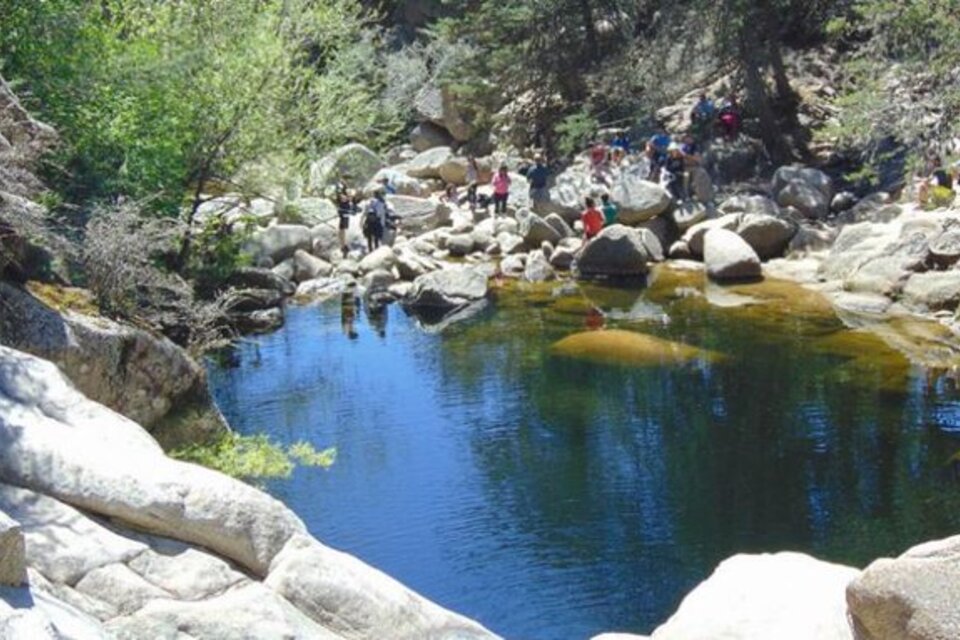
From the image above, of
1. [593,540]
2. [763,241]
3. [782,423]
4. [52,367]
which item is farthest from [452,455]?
[763,241]

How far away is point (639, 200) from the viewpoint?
33094mm

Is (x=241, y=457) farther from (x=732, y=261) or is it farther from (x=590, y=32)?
(x=590, y=32)

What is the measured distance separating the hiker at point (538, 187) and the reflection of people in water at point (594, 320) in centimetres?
731

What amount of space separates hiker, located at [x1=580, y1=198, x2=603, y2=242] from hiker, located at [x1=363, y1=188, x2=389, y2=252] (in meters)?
5.03

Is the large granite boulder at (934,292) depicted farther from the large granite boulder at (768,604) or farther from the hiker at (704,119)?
the large granite boulder at (768,604)

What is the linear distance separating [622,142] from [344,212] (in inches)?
316

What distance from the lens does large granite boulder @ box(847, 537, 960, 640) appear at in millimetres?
7809

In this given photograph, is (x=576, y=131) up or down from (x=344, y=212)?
up

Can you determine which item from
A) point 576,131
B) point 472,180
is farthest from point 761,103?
point 472,180

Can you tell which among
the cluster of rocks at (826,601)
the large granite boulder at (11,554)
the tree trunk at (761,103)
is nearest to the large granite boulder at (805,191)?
the tree trunk at (761,103)

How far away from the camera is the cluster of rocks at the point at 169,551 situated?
908 centimetres

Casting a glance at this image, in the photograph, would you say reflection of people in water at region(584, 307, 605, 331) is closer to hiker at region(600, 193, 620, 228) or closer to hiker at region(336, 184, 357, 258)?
hiker at region(600, 193, 620, 228)

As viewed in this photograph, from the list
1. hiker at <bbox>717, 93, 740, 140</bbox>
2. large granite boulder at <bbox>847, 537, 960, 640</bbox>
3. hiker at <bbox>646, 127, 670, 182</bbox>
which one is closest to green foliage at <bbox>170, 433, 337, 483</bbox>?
large granite boulder at <bbox>847, 537, 960, 640</bbox>

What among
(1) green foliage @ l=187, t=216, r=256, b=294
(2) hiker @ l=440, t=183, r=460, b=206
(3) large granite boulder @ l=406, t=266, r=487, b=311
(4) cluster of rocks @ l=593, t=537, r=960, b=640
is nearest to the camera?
(4) cluster of rocks @ l=593, t=537, r=960, b=640
